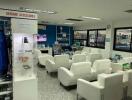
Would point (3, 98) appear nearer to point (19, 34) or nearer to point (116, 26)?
point (19, 34)

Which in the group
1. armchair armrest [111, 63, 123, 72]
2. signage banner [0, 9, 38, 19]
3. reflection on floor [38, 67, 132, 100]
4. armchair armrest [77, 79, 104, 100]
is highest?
signage banner [0, 9, 38, 19]

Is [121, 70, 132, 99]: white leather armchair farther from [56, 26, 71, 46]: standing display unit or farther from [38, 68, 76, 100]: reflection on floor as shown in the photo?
[56, 26, 71, 46]: standing display unit

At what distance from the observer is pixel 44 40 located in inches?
421

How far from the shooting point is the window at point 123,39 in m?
7.20

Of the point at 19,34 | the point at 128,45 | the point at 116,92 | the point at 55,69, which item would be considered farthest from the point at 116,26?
the point at 19,34

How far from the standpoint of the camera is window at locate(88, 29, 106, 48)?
8883 mm

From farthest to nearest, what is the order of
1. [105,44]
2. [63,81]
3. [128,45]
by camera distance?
[105,44] < [128,45] < [63,81]

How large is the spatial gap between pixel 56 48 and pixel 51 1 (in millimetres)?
6563

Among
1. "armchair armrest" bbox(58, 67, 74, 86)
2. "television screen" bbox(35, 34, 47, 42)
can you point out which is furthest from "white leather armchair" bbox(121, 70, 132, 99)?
"television screen" bbox(35, 34, 47, 42)

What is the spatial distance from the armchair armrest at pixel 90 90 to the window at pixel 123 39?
185 inches

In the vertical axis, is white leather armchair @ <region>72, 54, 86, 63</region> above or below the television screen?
below

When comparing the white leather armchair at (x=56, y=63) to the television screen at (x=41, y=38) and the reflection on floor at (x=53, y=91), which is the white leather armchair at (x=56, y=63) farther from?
the television screen at (x=41, y=38)

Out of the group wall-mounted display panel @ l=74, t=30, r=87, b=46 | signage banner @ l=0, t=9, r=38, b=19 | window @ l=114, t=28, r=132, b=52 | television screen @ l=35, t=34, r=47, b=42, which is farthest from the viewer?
wall-mounted display panel @ l=74, t=30, r=87, b=46

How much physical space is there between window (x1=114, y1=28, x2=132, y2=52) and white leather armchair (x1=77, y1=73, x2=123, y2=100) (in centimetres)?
457
